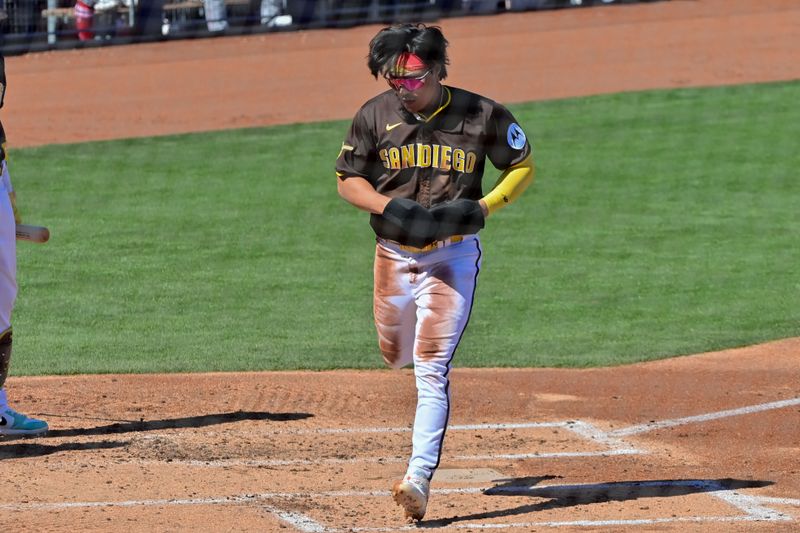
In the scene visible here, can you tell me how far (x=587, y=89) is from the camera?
20656 mm

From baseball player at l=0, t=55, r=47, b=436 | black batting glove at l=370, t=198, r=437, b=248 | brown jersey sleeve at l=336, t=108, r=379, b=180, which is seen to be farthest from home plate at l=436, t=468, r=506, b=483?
baseball player at l=0, t=55, r=47, b=436

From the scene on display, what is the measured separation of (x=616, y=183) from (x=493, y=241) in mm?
2769

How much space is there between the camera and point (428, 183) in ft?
18.8

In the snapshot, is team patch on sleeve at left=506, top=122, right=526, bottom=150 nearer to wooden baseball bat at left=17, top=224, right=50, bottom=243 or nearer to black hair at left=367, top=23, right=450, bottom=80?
black hair at left=367, top=23, right=450, bottom=80

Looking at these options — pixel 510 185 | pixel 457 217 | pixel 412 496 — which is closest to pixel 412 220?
pixel 457 217

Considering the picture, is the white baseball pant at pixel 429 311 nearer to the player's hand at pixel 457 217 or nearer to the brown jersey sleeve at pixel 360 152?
the player's hand at pixel 457 217

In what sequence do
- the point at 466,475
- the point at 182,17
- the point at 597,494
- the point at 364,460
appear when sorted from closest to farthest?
the point at 597,494 → the point at 466,475 → the point at 364,460 → the point at 182,17

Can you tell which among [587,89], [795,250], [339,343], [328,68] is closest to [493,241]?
[795,250]

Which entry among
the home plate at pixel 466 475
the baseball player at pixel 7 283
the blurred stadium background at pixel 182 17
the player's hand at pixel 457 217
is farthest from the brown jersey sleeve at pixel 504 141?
the blurred stadium background at pixel 182 17

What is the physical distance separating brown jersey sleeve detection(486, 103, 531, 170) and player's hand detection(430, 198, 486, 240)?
269 mm

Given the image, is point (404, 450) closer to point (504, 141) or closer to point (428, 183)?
point (428, 183)

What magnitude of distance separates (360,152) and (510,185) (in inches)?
24.7

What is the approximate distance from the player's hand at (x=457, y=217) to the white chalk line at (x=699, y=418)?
6.40ft

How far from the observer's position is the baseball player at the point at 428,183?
562cm
